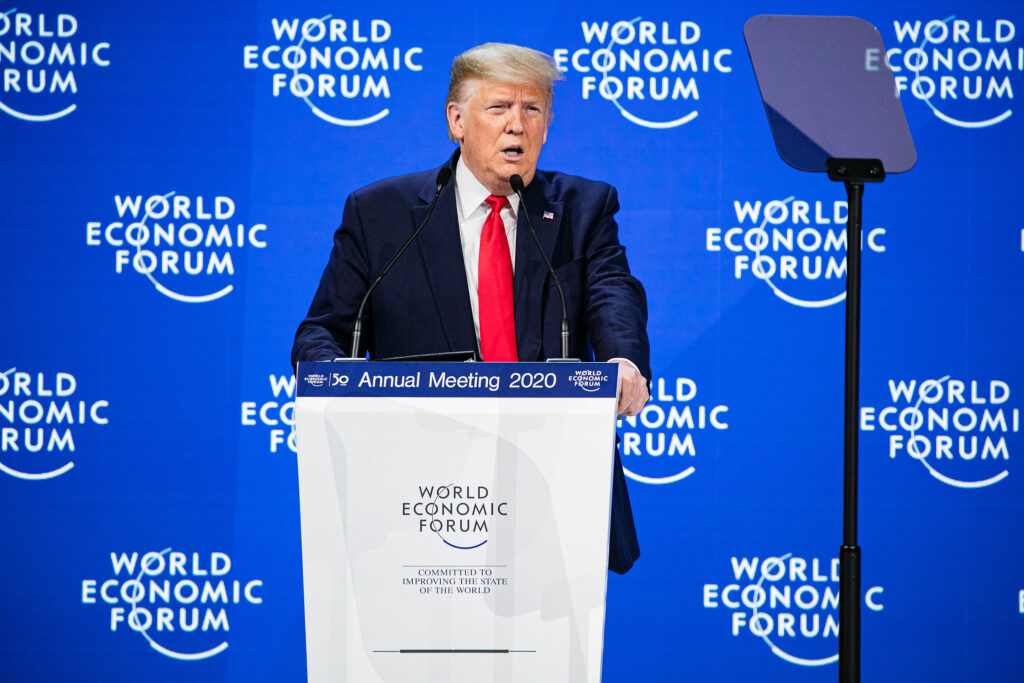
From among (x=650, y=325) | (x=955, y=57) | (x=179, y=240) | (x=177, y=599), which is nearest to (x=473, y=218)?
(x=650, y=325)

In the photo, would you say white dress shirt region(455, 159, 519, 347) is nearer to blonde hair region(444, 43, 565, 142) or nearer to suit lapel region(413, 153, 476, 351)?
suit lapel region(413, 153, 476, 351)

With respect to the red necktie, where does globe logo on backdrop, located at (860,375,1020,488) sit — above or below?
below

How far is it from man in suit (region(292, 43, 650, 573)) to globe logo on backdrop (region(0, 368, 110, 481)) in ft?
4.23

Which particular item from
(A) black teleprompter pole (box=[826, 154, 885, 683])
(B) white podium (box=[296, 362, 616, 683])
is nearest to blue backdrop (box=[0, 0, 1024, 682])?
(A) black teleprompter pole (box=[826, 154, 885, 683])

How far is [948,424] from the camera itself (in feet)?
11.0

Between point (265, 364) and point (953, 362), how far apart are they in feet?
7.08

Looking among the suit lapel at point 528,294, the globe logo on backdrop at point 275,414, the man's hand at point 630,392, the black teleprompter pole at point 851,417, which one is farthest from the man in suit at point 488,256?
the globe logo on backdrop at point 275,414

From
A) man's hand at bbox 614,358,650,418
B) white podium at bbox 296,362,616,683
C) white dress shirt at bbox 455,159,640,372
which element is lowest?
white podium at bbox 296,362,616,683

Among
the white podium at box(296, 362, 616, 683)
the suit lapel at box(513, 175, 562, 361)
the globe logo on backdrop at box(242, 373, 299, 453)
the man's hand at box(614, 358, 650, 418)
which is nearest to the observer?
the white podium at box(296, 362, 616, 683)

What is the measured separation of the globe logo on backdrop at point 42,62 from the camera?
3.35 m

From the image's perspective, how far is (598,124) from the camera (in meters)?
3.38

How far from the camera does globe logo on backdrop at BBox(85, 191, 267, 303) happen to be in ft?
10.9

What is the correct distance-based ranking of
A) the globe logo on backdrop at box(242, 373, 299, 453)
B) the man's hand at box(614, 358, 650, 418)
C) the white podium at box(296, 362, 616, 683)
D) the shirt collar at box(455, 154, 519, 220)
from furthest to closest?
the globe logo on backdrop at box(242, 373, 299, 453), the shirt collar at box(455, 154, 519, 220), the man's hand at box(614, 358, 650, 418), the white podium at box(296, 362, 616, 683)

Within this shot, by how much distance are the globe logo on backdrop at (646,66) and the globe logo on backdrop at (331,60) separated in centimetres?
52
